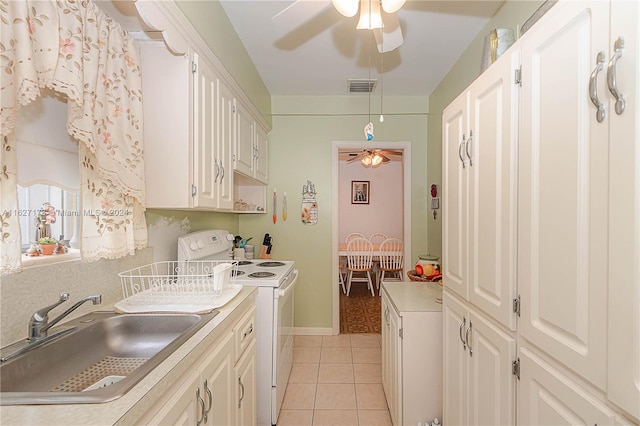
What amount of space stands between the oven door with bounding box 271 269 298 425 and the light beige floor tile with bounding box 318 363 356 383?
12.9 inches

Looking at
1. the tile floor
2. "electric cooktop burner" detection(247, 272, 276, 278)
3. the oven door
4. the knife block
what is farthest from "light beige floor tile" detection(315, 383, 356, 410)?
the knife block

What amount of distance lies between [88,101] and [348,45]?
1985 mm

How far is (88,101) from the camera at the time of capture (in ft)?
3.83

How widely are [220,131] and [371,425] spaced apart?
2172mm

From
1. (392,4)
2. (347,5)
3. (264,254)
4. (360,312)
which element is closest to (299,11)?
(347,5)

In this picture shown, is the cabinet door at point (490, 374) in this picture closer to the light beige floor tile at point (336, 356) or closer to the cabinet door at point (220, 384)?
the cabinet door at point (220, 384)

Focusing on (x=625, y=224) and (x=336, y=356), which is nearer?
(x=625, y=224)

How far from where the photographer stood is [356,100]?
3.53 metres

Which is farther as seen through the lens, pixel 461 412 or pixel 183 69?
pixel 183 69

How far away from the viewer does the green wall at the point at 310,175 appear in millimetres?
3568

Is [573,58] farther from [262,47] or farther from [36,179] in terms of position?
[262,47]

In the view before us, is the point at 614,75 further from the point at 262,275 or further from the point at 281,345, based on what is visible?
the point at 281,345

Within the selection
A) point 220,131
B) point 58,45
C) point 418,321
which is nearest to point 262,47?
point 220,131

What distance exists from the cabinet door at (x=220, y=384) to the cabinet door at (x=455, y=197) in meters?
1.09
